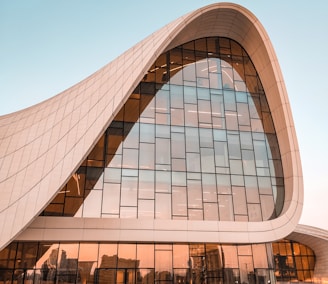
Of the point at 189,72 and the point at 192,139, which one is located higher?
the point at 189,72

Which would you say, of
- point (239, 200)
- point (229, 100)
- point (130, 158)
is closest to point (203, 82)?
point (229, 100)

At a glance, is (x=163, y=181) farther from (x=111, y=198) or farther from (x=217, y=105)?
(x=217, y=105)

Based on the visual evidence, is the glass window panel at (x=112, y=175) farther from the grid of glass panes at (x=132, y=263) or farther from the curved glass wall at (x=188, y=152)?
the grid of glass panes at (x=132, y=263)

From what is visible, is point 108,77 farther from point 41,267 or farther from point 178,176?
point 41,267

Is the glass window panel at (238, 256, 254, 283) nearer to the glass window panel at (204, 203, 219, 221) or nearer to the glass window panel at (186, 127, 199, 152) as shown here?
the glass window panel at (204, 203, 219, 221)

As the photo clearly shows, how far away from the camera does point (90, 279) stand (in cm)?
1619

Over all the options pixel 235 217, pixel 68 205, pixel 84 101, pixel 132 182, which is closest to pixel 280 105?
pixel 235 217

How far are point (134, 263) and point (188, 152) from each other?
700cm

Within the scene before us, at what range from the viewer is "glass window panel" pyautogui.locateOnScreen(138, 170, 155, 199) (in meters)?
18.2

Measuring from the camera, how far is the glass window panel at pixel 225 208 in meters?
18.7

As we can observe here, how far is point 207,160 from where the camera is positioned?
19.8m

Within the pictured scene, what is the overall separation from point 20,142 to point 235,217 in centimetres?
1292

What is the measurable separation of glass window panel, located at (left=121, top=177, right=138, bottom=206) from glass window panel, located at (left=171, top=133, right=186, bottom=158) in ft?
9.59

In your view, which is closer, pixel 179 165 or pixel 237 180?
pixel 179 165
